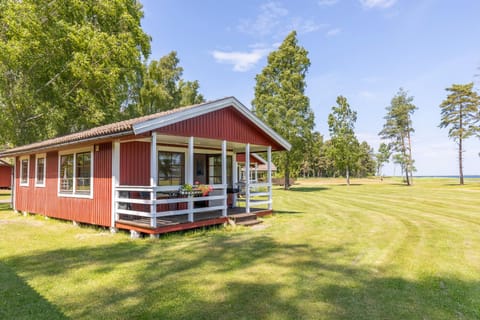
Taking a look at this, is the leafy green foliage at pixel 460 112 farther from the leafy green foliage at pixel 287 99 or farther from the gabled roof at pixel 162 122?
the gabled roof at pixel 162 122

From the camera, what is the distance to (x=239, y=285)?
419 centimetres

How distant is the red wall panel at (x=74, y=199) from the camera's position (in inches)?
329

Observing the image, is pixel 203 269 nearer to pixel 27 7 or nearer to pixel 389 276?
pixel 389 276

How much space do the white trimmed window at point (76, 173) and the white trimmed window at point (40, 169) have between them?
1.55 metres

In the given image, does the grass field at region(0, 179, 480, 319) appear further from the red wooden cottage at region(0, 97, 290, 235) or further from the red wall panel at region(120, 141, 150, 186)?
the red wall panel at region(120, 141, 150, 186)

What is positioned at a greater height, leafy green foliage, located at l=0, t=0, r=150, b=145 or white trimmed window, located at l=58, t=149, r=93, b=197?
leafy green foliage, located at l=0, t=0, r=150, b=145

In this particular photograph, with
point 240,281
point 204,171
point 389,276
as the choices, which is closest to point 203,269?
point 240,281

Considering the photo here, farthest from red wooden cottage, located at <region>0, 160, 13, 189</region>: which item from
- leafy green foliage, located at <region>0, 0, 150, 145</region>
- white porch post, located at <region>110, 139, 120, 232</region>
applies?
white porch post, located at <region>110, 139, 120, 232</region>

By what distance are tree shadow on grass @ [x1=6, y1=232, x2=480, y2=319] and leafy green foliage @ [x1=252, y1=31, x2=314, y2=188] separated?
22.2 m

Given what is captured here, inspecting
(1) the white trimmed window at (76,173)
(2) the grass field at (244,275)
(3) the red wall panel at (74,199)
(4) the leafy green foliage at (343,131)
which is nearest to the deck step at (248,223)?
(2) the grass field at (244,275)

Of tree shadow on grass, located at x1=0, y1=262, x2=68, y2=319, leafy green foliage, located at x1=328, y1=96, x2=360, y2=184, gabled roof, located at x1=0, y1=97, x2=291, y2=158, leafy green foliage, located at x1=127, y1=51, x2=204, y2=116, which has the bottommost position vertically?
tree shadow on grass, located at x1=0, y1=262, x2=68, y2=319

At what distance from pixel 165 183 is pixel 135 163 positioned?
1.25 metres

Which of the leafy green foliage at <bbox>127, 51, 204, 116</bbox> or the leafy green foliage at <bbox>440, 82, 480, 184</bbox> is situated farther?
the leafy green foliage at <bbox>440, 82, 480, 184</bbox>

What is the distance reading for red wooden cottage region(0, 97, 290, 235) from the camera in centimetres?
756
